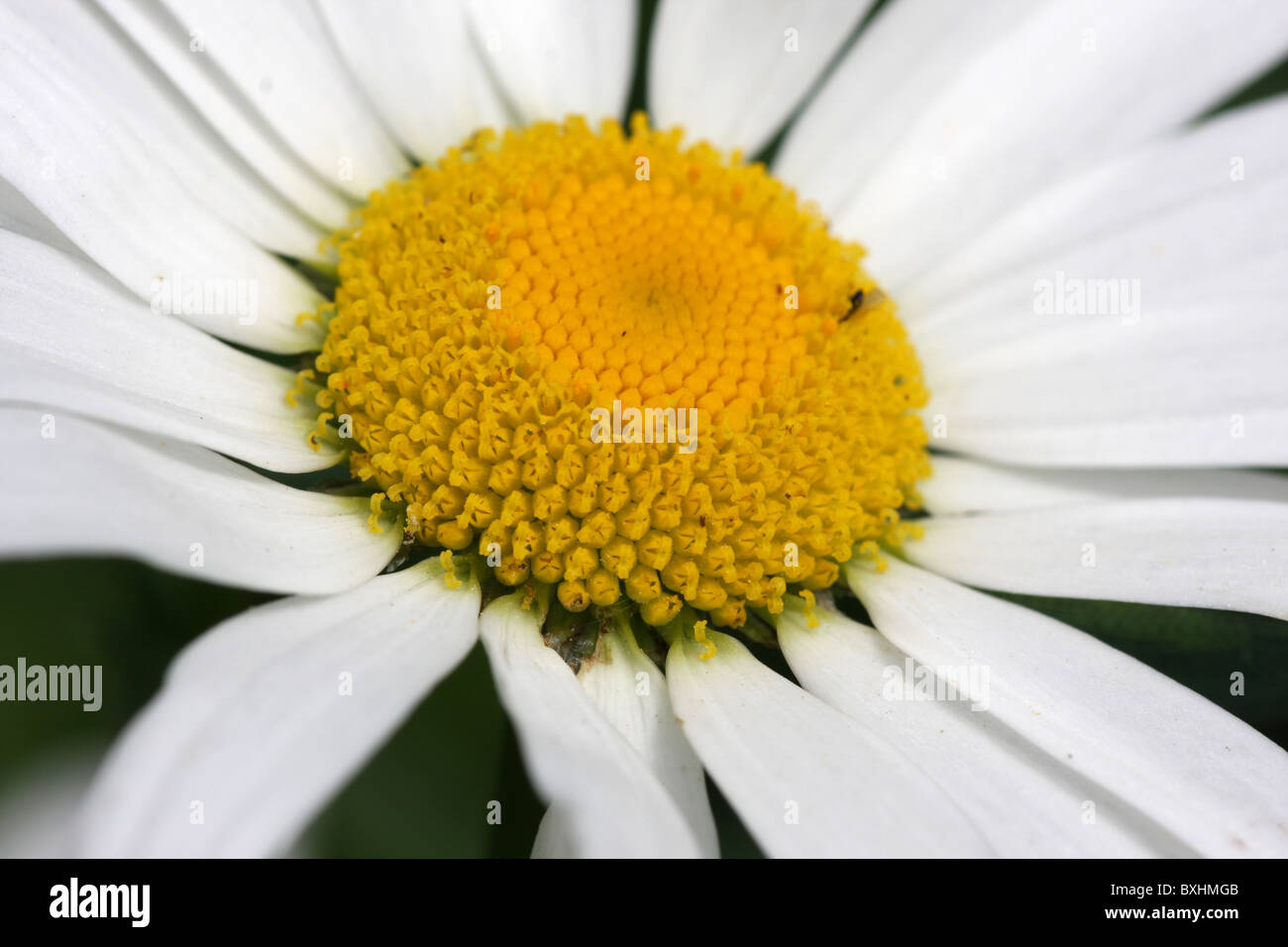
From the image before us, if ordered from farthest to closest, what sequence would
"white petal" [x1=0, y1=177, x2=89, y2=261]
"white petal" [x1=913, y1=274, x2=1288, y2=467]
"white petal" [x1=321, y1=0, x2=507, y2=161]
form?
"white petal" [x1=321, y1=0, x2=507, y2=161] < "white petal" [x1=913, y1=274, x2=1288, y2=467] < "white petal" [x1=0, y1=177, x2=89, y2=261]

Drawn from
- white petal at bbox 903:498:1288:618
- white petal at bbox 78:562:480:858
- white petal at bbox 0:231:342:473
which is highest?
white petal at bbox 0:231:342:473

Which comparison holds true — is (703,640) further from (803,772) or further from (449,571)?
(449,571)

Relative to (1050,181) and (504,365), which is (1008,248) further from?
(504,365)

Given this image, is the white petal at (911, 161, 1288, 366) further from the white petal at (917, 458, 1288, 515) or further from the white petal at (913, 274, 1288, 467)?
the white petal at (917, 458, 1288, 515)

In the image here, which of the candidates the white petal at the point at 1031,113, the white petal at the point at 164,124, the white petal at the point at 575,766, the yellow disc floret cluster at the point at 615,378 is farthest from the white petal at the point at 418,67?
the white petal at the point at 575,766

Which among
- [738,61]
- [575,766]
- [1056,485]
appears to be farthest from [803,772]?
[738,61]

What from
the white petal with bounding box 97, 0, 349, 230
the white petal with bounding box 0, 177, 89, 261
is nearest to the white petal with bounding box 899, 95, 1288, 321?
the white petal with bounding box 97, 0, 349, 230

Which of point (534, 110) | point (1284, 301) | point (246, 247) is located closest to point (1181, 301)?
point (1284, 301)
